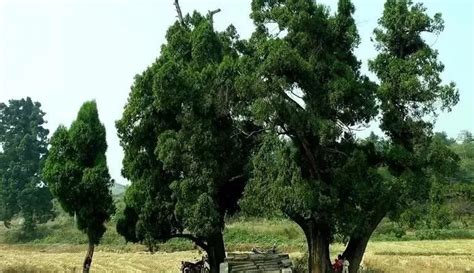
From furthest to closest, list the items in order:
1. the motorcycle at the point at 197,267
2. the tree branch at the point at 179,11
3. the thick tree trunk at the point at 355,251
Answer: the tree branch at the point at 179,11
the motorcycle at the point at 197,267
the thick tree trunk at the point at 355,251

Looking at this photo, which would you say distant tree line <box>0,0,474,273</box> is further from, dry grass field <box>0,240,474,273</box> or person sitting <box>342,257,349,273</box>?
dry grass field <box>0,240,474,273</box>

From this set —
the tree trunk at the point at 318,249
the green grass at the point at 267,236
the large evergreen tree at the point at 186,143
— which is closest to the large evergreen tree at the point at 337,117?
the tree trunk at the point at 318,249

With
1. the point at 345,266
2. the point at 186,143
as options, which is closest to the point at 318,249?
the point at 345,266

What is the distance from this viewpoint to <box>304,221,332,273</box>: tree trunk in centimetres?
2327

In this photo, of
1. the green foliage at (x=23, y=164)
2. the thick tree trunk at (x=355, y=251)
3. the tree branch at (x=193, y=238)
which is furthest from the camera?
the green foliage at (x=23, y=164)

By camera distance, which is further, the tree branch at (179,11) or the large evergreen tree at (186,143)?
the tree branch at (179,11)

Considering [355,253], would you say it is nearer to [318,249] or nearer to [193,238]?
[318,249]

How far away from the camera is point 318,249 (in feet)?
76.5

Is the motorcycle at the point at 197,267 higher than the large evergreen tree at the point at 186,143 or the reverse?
the reverse

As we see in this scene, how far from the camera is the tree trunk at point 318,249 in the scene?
916 inches

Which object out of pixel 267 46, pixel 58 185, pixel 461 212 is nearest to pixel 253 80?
pixel 267 46

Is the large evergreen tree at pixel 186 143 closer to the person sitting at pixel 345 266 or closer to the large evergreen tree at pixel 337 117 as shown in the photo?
the large evergreen tree at pixel 337 117

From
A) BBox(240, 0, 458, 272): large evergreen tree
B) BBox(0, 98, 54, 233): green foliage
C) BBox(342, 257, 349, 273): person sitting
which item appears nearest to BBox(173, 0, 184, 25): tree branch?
BBox(240, 0, 458, 272): large evergreen tree

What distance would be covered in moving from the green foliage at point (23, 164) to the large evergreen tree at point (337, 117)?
184 ft
